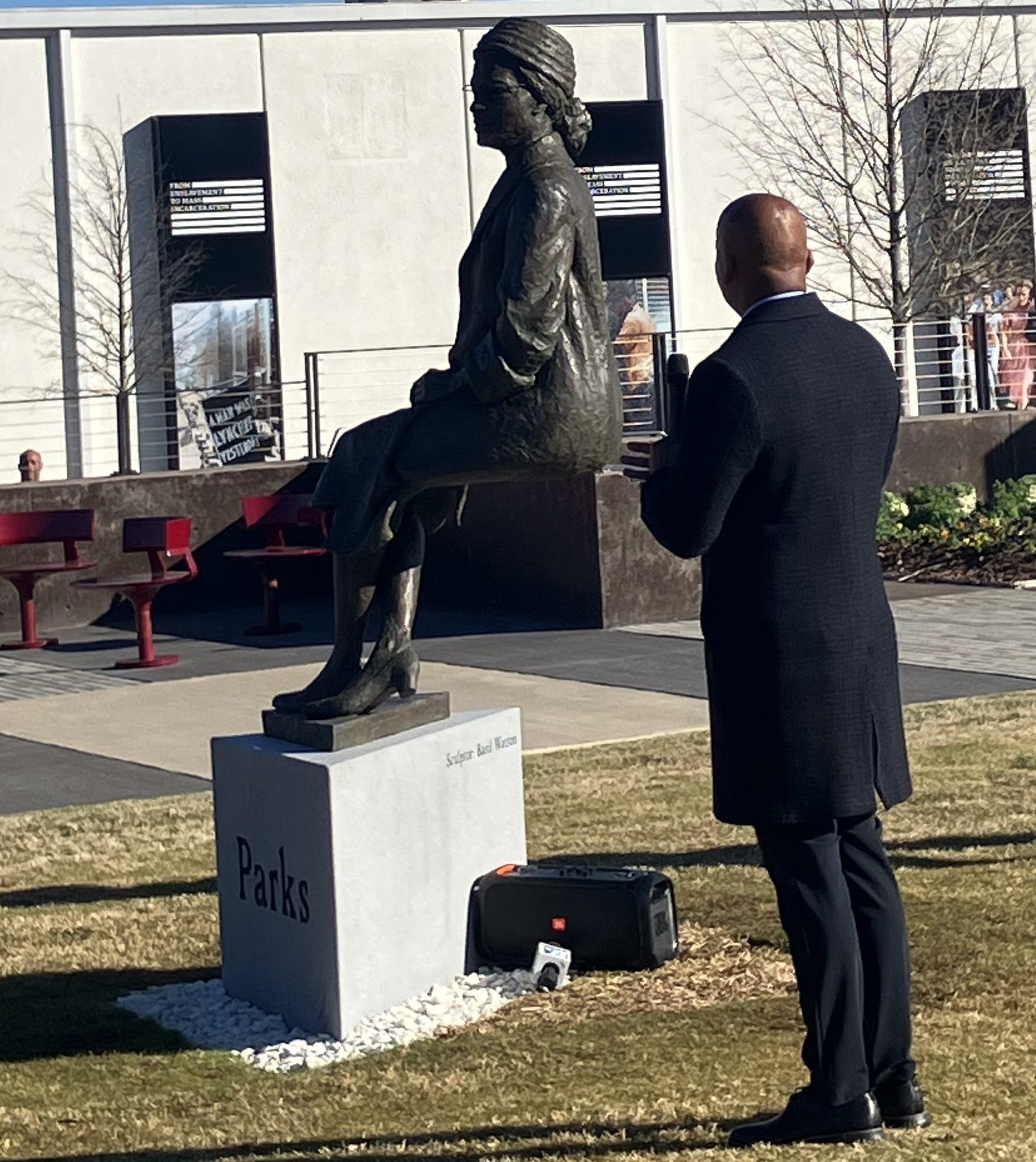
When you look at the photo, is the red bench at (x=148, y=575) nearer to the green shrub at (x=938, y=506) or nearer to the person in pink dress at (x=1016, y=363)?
the green shrub at (x=938, y=506)

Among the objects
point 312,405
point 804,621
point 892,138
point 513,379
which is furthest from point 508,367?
point 892,138

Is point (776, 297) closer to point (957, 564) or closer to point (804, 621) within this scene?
point (804, 621)

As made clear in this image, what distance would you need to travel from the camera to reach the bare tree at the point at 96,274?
3027 cm

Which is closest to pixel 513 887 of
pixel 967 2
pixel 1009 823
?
pixel 1009 823

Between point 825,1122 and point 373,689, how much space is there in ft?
7.77

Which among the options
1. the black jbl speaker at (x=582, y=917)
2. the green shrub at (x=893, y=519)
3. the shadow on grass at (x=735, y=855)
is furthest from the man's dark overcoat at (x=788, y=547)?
the green shrub at (x=893, y=519)

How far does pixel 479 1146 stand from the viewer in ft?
16.5

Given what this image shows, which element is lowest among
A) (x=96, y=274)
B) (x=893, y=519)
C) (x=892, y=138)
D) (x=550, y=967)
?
(x=550, y=967)

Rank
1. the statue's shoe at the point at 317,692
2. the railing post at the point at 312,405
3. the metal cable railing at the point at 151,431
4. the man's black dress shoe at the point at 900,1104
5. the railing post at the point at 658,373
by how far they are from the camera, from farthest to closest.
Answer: the metal cable railing at the point at 151,431 → the railing post at the point at 312,405 → the railing post at the point at 658,373 → the statue's shoe at the point at 317,692 → the man's black dress shoe at the point at 900,1104

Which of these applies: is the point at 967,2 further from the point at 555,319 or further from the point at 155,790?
the point at 555,319

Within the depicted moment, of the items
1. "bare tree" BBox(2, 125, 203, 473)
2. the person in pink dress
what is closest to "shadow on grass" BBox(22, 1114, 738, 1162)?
the person in pink dress

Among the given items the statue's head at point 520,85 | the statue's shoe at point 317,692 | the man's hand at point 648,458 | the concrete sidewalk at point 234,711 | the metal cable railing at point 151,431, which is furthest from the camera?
the metal cable railing at point 151,431

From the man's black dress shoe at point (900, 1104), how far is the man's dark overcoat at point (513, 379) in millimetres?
2371

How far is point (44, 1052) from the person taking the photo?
625 centimetres
